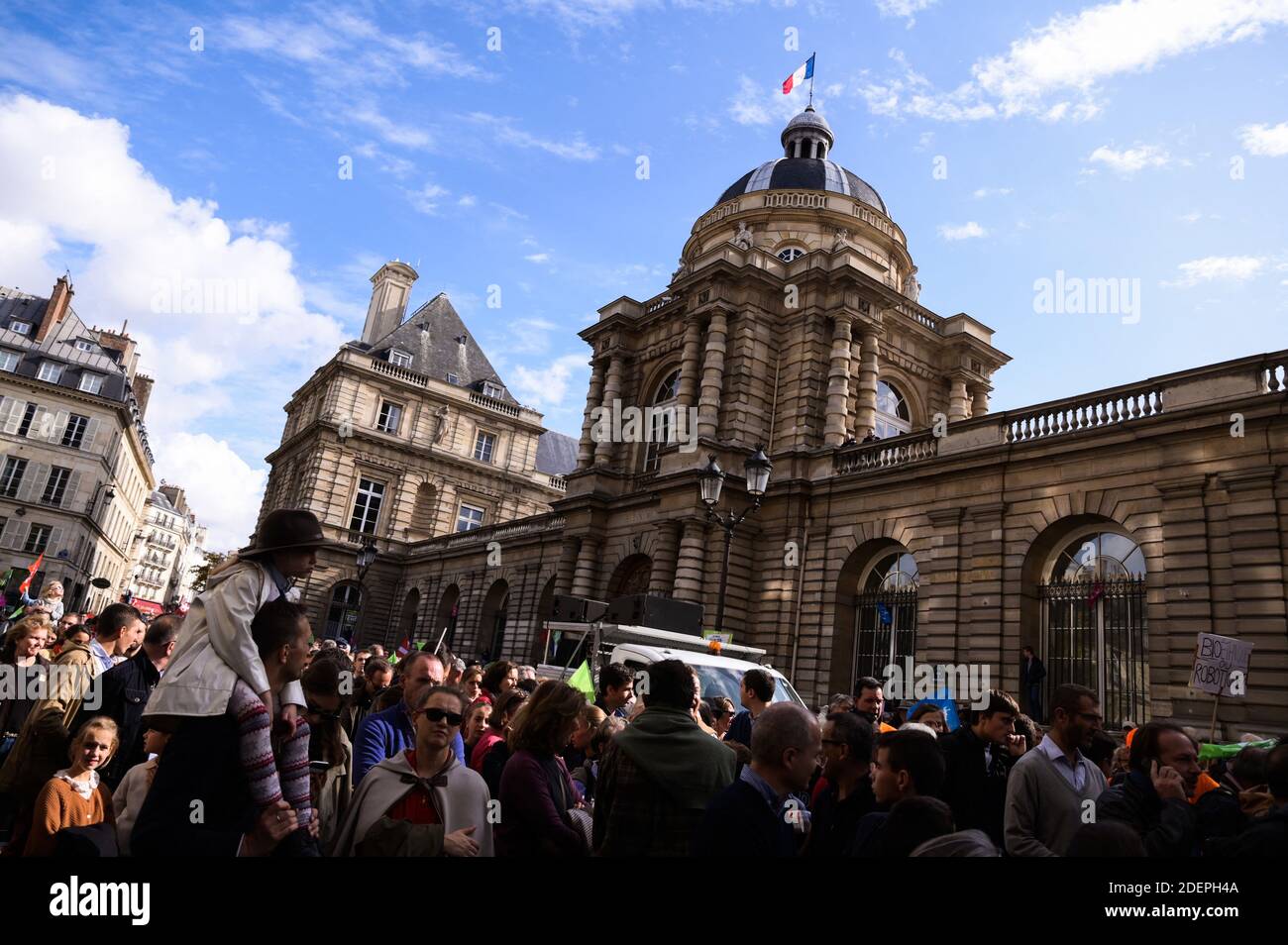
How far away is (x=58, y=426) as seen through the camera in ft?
168

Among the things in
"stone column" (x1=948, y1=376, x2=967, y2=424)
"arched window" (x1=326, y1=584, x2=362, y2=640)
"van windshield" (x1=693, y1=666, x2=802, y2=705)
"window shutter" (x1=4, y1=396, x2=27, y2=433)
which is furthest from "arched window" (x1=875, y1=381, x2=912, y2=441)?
"window shutter" (x1=4, y1=396, x2=27, y2=433)

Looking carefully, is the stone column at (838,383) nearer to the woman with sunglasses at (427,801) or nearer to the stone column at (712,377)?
the stone column at (712,377)

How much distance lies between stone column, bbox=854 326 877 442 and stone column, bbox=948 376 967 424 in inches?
149

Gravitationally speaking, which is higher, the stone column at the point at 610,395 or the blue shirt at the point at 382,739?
the stone column at the point at 610,395

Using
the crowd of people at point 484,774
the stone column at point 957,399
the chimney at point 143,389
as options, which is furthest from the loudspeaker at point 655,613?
the chimney at point 143,389

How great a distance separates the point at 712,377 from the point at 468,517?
25890 mm

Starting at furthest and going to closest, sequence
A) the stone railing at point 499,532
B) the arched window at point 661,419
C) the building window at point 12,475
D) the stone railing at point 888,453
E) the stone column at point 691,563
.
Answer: the building window at point 12,475
the stone railing at point 499,532
the arched window at point 661,419
the stone column at point 691,563
the stone railing at point 888,453

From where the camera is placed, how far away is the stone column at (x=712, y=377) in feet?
82.0

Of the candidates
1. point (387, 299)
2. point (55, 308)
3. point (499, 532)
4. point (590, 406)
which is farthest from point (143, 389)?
point (590, 406)

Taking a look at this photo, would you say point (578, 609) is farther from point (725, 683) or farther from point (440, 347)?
point (440, 347)

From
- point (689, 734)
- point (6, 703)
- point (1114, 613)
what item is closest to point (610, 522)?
point (1114, 613)

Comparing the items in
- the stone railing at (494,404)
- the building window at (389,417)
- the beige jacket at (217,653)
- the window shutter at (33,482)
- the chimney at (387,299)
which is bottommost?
the beige jacket at (217,653)

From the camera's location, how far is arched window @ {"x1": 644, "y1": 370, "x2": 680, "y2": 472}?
27734 mm

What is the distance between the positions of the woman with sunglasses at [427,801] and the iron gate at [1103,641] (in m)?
15.4
